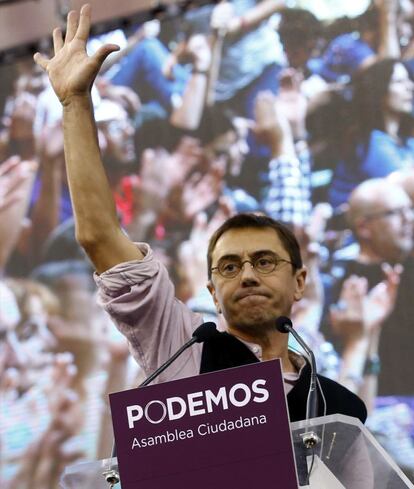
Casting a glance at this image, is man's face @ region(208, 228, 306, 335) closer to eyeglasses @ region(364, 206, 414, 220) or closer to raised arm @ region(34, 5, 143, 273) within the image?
raised arm @ region(34, 5, 143, 273)

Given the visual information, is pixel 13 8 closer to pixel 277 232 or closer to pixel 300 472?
pixel 277 232

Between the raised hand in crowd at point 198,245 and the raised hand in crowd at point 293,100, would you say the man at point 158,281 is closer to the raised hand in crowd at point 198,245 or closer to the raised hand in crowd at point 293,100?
the raised hand in crowd at point 198,245

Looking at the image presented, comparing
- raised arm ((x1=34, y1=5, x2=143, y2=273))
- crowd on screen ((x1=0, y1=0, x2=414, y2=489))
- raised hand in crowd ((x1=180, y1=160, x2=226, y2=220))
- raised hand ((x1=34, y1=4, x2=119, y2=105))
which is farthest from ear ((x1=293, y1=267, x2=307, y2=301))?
raised hand in crowd ((x1=180, y1=160, x2=226, y2=220))

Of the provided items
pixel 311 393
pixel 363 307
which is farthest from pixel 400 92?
pixel 311 393

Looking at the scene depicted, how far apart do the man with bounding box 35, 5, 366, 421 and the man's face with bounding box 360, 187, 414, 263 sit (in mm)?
3229

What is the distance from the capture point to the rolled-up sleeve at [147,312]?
2.42 meters

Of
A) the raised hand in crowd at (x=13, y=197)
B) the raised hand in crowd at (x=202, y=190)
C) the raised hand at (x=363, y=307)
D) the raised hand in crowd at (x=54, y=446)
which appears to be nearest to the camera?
the raised hand at (x=363, y=307)

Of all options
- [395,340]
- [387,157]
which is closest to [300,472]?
[395,340]

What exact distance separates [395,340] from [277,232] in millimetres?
3141

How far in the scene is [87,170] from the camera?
Result: 7.90 ft

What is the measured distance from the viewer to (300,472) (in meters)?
1.76

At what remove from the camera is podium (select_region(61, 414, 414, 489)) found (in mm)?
1763

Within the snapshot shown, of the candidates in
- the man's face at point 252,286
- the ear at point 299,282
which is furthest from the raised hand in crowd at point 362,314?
the man's face at point 252,286

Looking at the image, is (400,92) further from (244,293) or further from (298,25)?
(244,293)
